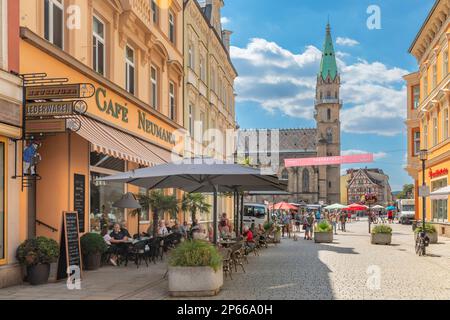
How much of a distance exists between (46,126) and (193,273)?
4624 millimetres

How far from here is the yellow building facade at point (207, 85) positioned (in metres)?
29.0

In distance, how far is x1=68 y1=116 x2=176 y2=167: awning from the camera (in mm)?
13523

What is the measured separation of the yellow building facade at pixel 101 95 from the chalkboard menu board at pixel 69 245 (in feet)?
2.91

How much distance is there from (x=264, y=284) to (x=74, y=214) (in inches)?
181

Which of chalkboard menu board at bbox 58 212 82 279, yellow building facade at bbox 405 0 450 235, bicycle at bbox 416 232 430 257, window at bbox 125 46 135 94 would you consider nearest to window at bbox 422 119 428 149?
yellow building facade at bbox 405 0 450 235

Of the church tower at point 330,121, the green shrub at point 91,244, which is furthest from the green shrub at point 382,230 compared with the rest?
the church tower at point 330,121

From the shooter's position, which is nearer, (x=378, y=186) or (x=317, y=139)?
(x=317, y=139)

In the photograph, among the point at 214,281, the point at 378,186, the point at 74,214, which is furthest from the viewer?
the point at 378,186

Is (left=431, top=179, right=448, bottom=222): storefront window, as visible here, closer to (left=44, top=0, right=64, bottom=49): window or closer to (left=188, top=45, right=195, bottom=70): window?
(left=188, top=45, right=195, bottom=70): window

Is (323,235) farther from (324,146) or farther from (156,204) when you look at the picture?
(324,146)

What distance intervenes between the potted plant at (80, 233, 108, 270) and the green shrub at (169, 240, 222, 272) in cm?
413
